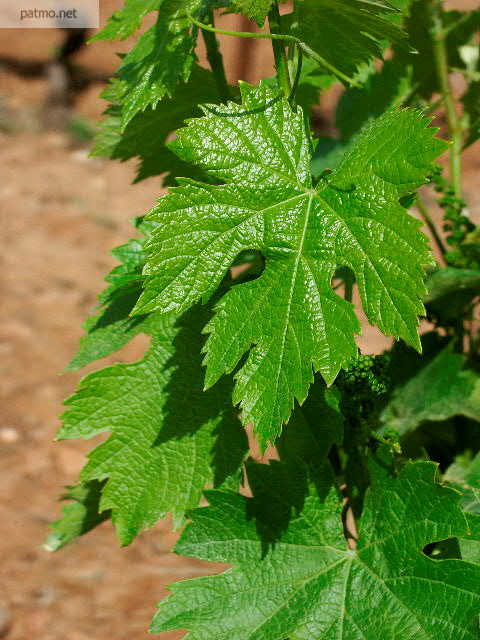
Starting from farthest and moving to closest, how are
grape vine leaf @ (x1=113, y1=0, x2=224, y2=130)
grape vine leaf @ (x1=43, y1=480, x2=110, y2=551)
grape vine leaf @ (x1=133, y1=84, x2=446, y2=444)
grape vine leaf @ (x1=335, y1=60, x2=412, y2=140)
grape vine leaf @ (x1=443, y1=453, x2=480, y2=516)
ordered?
grape vine leaf @ (x1=335, y1=60, x2=412, y2=140)
grape vine leaf @ (x1=43, y1=480, x2=110, y2=551)
grape vine leaf @ (x1=443, y1=453, x2=480, y2=516)
grape vine leaf @ (x1=113, y1=0, x2=224, y2=130)
grape vine leaf @ (x1=133, y1=84, x2=446, y2=444)

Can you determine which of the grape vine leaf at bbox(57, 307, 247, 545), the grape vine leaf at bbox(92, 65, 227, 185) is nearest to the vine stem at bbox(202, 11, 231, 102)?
the grape vine leaf at bbox(92, 65, 227, 185)

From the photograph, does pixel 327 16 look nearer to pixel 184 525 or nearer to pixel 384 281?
pixel 384 281

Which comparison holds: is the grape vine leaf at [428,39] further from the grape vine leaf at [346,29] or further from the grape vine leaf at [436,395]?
the grape vine leaf at [436,395]

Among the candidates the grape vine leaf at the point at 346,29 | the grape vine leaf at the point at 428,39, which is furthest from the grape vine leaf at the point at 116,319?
the grape vine leaf at the point at 428,39

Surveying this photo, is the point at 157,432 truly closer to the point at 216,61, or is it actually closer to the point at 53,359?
the point at 216,61

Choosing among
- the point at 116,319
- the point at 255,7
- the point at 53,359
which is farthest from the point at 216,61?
the point at 53,359

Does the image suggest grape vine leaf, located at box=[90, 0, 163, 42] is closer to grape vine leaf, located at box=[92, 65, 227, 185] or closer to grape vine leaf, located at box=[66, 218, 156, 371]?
grape vine leaf, located at box=[92, 65, 227, 185]
